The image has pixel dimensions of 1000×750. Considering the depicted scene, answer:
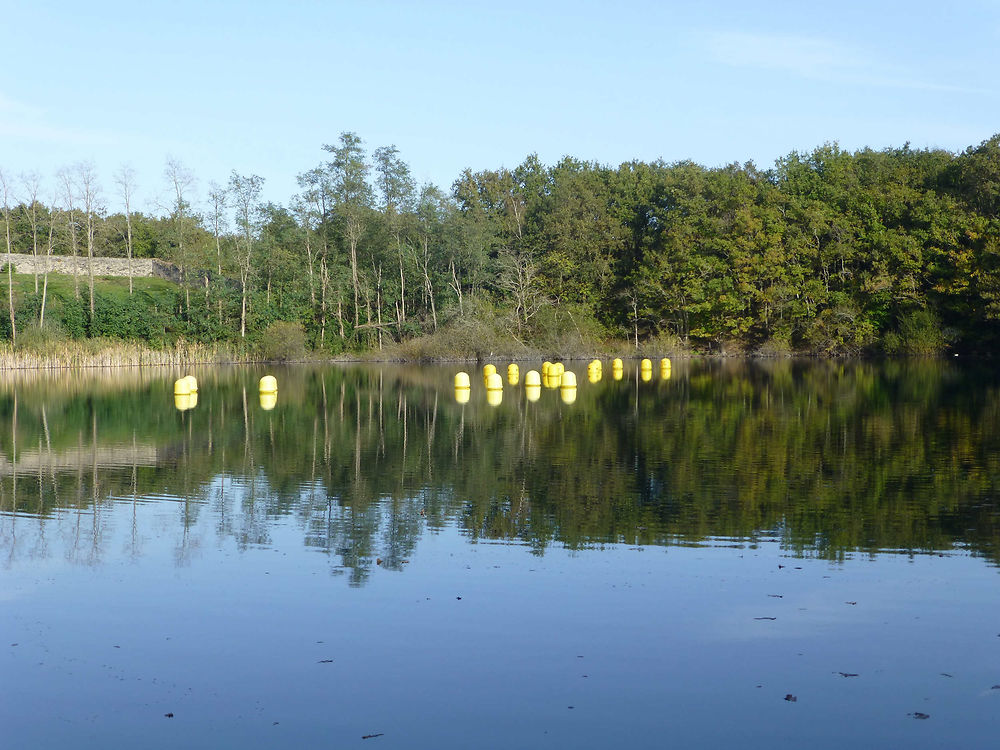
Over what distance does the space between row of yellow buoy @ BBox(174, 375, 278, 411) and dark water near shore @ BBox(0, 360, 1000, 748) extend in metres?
8.88

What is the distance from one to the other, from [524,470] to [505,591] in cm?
725

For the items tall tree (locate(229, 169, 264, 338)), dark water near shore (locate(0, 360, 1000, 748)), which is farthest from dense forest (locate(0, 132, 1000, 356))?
dark water near shore (locate(0, 360, 1000, 748))

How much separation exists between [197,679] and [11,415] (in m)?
22.5

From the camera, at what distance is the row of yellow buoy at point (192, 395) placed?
2955cm

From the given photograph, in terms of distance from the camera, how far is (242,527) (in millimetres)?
12219

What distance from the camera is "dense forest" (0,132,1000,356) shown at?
191ft

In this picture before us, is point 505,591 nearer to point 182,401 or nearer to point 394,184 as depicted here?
point 182,401

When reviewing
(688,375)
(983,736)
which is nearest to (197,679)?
(983,736)

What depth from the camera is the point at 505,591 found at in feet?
29.7

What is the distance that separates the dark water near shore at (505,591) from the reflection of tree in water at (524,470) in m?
0.09

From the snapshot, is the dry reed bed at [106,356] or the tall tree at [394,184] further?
the tall tree at [394,184]

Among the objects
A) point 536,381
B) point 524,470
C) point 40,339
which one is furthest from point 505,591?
point 40,339

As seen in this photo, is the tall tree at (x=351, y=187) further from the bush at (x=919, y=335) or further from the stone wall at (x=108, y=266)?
the bush at (x=919, y=335)

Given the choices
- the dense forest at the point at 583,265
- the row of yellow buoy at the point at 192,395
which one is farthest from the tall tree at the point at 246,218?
the row of yellow buoy at the point at 192,395
